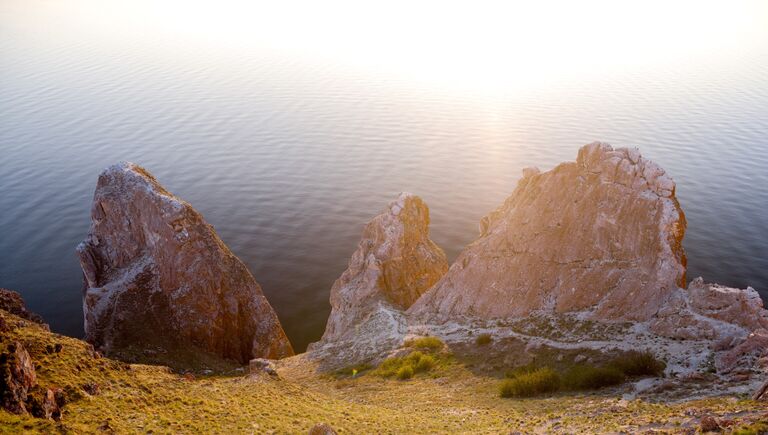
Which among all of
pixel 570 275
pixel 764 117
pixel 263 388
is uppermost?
pixel 764 117

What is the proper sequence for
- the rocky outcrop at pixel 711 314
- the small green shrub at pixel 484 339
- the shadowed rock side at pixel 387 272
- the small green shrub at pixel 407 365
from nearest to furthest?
the rocky outcrop at pixel 711 314 → the small green shrub at pixel 407 365 → the small green shrub at pixel 484 339 → the shadowed rock side at pixel 387 272

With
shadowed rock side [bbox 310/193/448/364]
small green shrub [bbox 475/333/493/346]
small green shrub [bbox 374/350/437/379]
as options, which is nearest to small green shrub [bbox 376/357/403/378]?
small green shrub [bbox 374/350/437/379]

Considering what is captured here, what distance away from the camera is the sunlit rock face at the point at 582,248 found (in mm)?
45156

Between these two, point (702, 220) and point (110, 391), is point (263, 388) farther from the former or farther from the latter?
point (702, 220)

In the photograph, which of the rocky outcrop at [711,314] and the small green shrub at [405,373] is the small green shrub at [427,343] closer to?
the small green shrub at [405,373]

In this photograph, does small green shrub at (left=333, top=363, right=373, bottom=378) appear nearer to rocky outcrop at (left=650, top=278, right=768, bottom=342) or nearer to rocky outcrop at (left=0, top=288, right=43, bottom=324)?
rocky outcrop at (left=650, top=278, right=768, bottom=342)

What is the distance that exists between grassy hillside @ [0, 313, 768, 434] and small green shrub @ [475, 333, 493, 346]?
337 centimetres

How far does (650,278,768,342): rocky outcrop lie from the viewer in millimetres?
38469

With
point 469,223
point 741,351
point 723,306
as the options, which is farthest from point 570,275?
point 469,223

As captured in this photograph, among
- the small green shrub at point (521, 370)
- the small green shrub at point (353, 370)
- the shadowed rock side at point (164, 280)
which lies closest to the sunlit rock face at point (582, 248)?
the small green shrub at point (521, 370)

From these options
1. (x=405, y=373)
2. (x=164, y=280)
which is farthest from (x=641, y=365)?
(x=164, y=280)

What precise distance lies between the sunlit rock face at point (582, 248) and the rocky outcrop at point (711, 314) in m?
1.64

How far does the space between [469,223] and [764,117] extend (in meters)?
103

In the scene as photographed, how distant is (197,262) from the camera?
6488 centimetres
